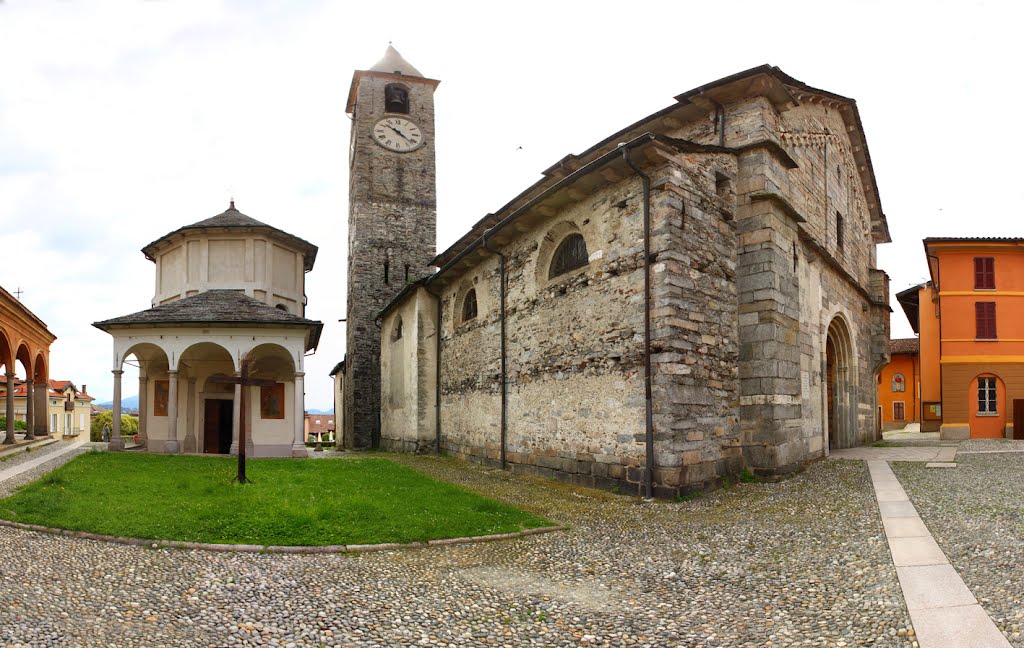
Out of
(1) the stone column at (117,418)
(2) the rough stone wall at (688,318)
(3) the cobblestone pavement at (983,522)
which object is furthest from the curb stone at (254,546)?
(1) the stone column at (117,418)

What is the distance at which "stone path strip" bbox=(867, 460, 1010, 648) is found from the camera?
3887mm

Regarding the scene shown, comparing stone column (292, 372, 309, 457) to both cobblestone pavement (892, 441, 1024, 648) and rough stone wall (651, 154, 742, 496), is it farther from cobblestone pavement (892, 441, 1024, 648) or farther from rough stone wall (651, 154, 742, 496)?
cobblestone pavement (892, 441, 1024, 648)

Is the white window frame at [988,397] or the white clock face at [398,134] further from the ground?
the white clock face at [398,134]

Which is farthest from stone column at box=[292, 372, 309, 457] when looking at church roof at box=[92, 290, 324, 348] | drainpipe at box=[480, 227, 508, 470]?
drainpipe at box=[480, 227, 508, 470]

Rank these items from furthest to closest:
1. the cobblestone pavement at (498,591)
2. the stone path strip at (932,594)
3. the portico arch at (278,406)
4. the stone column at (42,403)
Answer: the stone column at (42,403) → the portico arch at (278,406) → the cobblestone pavement at (498,591) → the stone path strip at (932,594)

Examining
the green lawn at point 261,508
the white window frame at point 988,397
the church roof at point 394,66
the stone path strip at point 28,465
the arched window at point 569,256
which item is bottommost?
the stone path strip at point 28,465

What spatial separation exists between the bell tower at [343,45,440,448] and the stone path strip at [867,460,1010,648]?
68.1 ft

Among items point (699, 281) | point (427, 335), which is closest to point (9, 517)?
point (699, 281)

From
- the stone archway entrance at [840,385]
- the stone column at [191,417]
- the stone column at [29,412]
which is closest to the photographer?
the stone archway entrance at [840,385]

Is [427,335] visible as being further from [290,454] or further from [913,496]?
[913,496]

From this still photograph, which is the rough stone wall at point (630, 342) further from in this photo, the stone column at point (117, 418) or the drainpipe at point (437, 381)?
the stone column at point (117, 418)

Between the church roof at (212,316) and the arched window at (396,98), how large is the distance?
37.7 feet

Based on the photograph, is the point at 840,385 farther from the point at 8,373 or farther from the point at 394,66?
the point at 8,373

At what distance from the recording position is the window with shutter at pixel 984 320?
2133 centimetres
